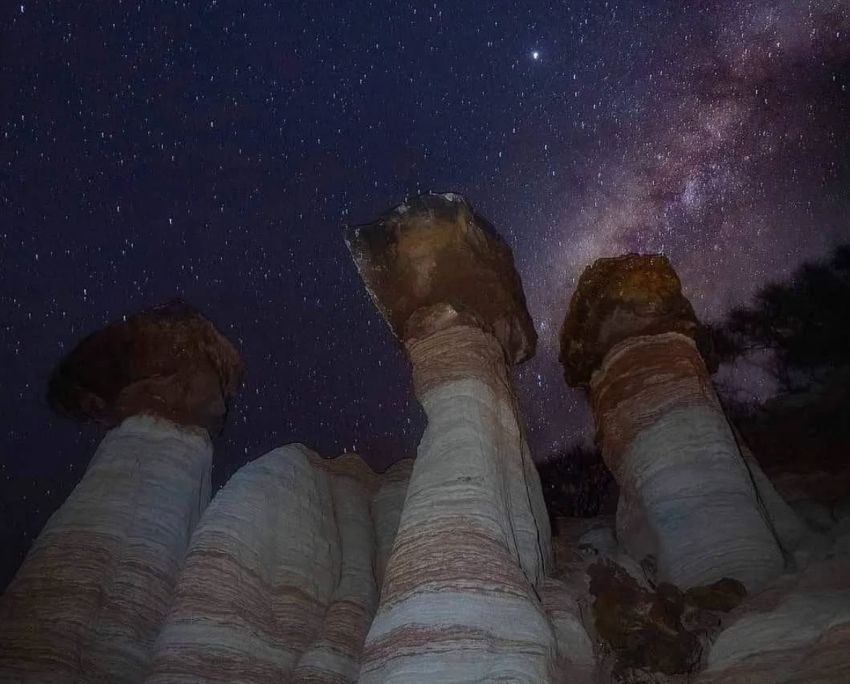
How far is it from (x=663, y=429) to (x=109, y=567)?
1099cm

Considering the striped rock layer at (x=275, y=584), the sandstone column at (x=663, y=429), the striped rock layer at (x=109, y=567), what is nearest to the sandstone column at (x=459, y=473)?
the sandstone column at (x=663, y=429)

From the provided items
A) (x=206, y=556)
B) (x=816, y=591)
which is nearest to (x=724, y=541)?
(x=816, y=591)

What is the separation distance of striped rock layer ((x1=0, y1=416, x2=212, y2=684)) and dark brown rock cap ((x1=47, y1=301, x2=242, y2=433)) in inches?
31.4

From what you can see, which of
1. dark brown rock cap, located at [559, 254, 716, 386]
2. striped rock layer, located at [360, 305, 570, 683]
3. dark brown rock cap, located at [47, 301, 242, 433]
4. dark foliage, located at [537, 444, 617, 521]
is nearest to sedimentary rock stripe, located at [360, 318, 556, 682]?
striped rock layer, located at [360, 305, 570, 683]

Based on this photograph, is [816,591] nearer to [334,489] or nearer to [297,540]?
[297,540]

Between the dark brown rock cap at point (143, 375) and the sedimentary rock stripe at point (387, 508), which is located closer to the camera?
the sedimentary rock stripe at point (387, 508)

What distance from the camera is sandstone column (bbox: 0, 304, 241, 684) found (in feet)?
33.1

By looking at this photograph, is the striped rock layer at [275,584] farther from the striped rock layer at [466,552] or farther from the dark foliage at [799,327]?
the dark foliage at [799,327]

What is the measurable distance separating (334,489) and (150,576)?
16.5ft

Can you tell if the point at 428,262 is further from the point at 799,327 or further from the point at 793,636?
the point at 799,327

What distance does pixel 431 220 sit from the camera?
45.6 feet

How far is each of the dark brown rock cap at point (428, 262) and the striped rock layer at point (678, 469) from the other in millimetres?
3043

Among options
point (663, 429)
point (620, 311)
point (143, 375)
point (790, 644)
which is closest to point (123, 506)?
point (143, 375)

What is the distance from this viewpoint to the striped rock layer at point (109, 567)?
32.4 feet
